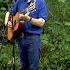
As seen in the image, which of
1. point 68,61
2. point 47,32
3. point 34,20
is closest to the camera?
point 34,20

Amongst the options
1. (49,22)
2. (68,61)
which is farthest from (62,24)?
(68,61)

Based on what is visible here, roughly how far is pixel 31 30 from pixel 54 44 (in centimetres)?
299

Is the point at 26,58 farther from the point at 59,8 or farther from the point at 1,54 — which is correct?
the point at 59,8

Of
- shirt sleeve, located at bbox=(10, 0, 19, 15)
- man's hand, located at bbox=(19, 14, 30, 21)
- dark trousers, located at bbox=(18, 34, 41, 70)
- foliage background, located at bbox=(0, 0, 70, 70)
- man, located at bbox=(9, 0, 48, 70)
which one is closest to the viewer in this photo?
man's hand, located at bbox=(19, 14, 30, 21)

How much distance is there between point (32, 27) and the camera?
5.06 m

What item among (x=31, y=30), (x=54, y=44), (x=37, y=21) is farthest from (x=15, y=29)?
(x=54, y=44)

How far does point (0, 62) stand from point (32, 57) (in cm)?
210

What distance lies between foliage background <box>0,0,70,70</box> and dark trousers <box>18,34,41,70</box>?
1.55 m

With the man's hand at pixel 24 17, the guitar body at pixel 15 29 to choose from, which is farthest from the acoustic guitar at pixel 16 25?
the man's hand at pixel 24 17

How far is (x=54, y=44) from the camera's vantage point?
8000 millimetres

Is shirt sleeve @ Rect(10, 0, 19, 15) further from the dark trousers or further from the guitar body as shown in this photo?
the dark trousers

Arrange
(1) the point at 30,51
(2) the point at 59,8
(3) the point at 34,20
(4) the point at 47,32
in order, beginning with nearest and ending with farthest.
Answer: (3) the point at 34,20
(1) the point at 30,51
(4) the point at 47,32
(2) the point at 59,8

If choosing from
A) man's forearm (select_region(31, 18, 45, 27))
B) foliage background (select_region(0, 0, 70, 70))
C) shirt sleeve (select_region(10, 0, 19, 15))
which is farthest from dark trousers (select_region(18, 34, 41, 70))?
foliage background (select_region(0, 0, 70, 70))

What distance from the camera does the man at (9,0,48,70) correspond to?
4.96 m
